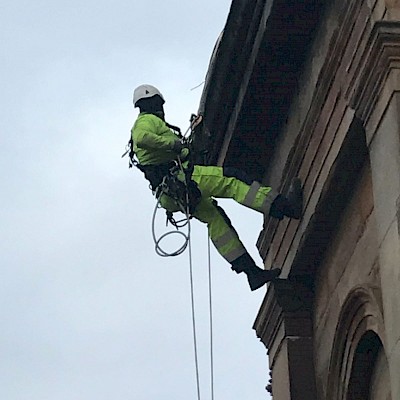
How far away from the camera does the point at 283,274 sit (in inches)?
604

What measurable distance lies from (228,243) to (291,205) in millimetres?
1052

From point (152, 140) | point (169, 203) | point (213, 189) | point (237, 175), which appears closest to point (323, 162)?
point (237, 175)

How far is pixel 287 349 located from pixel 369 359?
61.1 inches

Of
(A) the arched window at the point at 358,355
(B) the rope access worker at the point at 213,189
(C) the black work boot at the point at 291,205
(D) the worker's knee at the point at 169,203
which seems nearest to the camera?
A: (A) the arched window at the point at 358,355

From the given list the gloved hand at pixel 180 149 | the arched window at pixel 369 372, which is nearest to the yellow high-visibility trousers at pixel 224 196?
the gloved hand at pixel 180 149

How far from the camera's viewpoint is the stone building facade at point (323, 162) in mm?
11648

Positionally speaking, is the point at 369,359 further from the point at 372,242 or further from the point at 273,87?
the point at 273,87

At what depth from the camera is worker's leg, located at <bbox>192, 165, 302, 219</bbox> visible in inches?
577

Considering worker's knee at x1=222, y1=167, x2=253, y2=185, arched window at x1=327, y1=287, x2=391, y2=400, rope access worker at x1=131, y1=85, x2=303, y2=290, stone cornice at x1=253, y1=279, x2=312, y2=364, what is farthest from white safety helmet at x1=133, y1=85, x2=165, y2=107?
arched window at x1=327, y1=287, x2=391, y2=400

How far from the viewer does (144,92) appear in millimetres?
15969

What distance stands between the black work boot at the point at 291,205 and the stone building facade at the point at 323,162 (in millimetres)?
113

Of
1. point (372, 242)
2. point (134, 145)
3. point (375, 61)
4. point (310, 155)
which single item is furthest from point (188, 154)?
point (375, 61)

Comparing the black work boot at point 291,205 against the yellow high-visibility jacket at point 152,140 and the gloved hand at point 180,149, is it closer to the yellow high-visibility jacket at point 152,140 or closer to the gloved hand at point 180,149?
the gloved hand at point 180,149

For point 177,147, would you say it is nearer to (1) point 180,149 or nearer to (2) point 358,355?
(1) point 180,149
